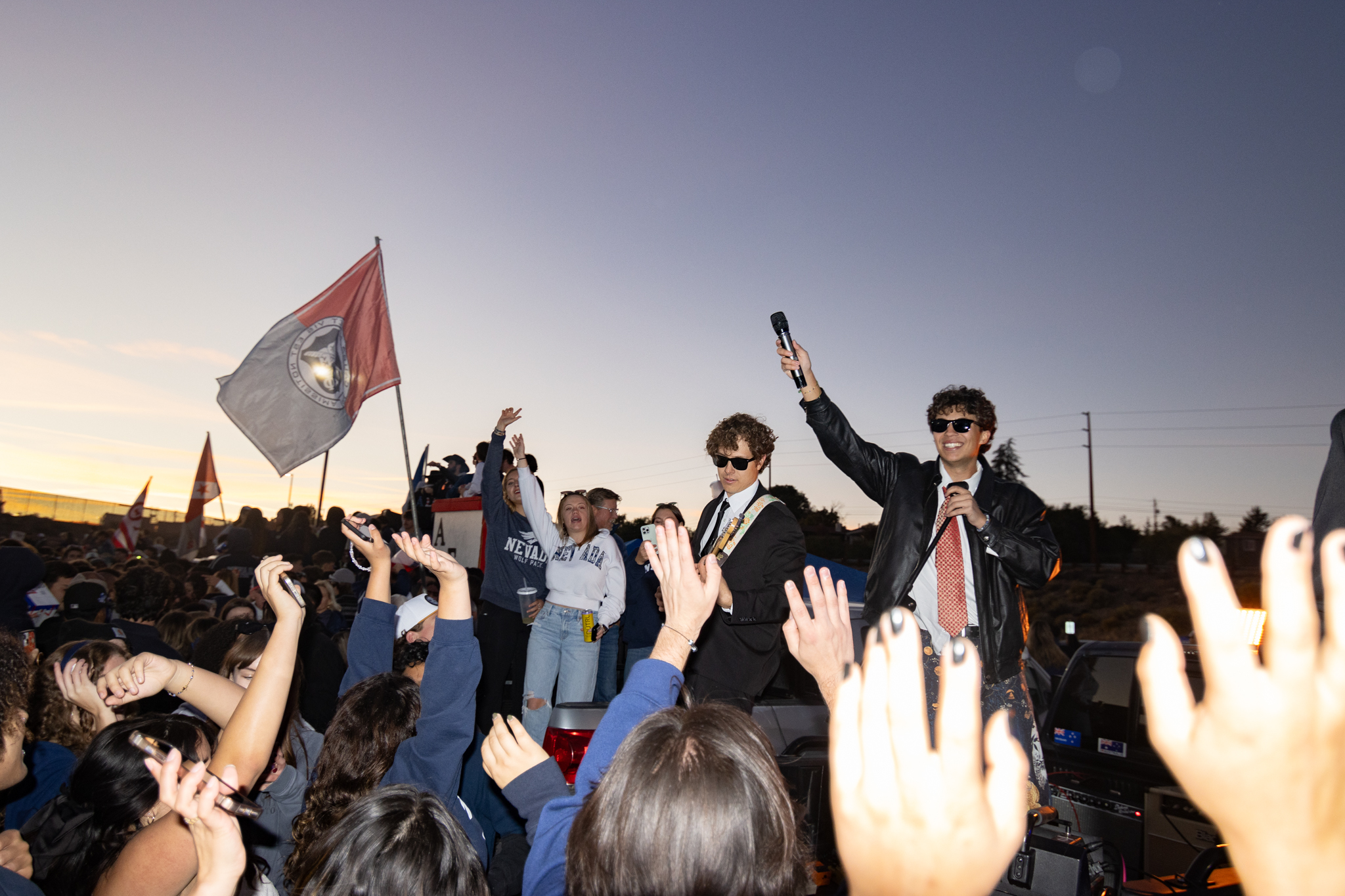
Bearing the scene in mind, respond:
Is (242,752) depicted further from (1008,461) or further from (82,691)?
(1008,461)

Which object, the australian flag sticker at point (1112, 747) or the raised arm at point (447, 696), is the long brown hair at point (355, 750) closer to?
the raised arm at point (447, 696)

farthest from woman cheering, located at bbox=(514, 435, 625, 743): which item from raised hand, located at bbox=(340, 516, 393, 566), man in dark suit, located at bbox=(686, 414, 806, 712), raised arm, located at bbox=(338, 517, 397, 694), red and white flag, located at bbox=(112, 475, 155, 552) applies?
red and white flag, located at bbox=(112, 475, 155, 552)

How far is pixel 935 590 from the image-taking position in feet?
11.3

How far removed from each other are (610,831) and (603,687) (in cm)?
579

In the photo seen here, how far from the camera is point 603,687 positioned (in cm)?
689

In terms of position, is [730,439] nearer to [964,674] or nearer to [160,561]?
[964,674]

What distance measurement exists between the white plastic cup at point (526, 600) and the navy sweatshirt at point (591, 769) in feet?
14.7

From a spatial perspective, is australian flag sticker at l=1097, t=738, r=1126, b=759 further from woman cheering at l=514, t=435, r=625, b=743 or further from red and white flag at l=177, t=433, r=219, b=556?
red and white flag at l=177, t=433, r=219, b=556

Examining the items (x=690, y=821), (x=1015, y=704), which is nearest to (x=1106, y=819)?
(x=1015, y=704)

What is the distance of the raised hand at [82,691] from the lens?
3.26 meters

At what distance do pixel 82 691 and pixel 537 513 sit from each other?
3.34 meters

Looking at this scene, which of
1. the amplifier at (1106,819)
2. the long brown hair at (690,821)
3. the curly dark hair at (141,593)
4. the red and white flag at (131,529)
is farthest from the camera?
the red and white flag at (131,529)

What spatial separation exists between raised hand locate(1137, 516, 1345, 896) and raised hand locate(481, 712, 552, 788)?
176cm

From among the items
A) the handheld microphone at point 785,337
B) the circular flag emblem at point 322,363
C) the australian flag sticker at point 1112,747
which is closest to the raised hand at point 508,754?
the handheld microphone at point 785,337
